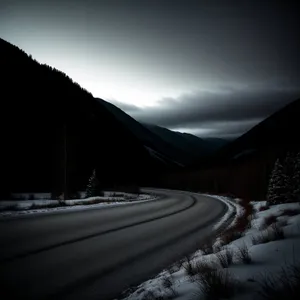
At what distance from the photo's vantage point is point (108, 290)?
13.9 ft

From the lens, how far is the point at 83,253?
235 inches

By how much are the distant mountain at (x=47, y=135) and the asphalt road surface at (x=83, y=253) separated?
15.5 meters

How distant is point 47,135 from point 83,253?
49.3 meters

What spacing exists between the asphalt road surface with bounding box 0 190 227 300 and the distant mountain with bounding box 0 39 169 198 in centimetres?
1555

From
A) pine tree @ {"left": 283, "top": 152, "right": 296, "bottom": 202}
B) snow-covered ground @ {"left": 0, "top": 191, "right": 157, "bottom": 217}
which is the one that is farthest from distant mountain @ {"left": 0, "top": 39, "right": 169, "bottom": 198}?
pine tree @ {"left": 283, "top": 152, "right": 296, "bottom": 202}

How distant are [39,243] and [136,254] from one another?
9.06ft

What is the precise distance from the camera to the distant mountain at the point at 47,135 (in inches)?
1641

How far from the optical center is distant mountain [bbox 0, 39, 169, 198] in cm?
4169

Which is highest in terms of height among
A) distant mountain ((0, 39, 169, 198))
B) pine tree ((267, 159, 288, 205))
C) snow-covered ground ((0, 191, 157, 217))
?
distant mountain ((0, 39, 169, 198))

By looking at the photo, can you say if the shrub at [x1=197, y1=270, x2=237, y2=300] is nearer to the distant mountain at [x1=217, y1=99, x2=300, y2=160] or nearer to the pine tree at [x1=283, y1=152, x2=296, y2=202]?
the pine tree at [x1=283, y1=152, x2=296, y2=202]

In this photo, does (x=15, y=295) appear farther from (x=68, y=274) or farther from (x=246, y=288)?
(x=246, y=288)

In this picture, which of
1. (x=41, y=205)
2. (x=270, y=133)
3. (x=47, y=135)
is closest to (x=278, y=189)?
(x=41, y=205)

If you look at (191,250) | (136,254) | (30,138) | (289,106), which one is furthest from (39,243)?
(289,106)

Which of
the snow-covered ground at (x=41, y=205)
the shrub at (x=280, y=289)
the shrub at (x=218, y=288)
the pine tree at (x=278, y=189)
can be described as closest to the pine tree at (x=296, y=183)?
the pine tree at (x=278, y=189)
